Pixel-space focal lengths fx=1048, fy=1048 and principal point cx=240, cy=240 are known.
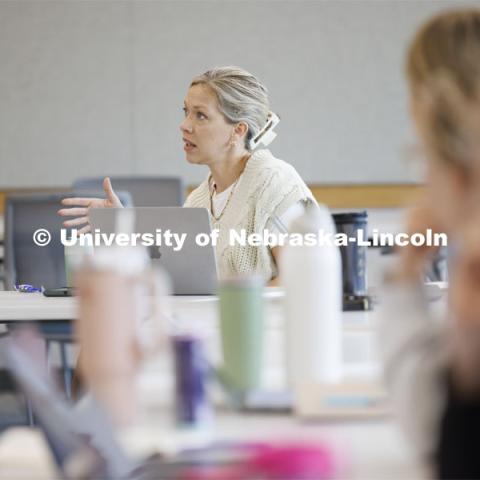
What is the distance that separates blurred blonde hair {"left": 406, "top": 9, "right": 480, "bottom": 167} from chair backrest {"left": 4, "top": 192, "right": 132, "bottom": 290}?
9.98 feet

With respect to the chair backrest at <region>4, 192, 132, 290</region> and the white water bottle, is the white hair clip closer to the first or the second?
the chair backrest at <region>4, 192, 132, 290</region>

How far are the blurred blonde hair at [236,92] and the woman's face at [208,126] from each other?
0.02m

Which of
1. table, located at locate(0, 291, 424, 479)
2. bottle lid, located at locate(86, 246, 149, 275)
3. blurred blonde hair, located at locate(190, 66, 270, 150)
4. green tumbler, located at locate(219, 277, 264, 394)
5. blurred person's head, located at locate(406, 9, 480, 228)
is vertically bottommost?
table, located at locate(0, 291, 424, 479)

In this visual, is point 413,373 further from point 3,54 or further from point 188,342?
point 3,54

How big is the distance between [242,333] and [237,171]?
81.0 inches

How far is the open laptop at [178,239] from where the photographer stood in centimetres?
248

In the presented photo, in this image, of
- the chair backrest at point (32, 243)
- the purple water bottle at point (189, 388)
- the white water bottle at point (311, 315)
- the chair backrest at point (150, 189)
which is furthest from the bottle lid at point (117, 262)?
the chair backrest at point (150, 189)

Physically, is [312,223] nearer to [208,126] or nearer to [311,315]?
[311,315]

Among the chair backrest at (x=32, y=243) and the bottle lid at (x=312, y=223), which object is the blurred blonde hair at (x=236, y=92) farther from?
the bottle lid at (x=312, y=223)

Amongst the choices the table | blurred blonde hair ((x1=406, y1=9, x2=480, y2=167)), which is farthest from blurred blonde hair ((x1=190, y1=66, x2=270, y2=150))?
blurred blonde hair ((x1=406, y1=9, x2=480, y2=167))

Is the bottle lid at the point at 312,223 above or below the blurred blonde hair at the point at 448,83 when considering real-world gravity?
below

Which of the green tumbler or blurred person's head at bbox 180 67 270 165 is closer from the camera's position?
the green tumbler

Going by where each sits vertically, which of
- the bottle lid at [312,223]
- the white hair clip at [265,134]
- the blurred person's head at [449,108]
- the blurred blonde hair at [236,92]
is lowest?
the bottle lid at [312,223]

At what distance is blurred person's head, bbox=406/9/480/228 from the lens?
2.95ft
